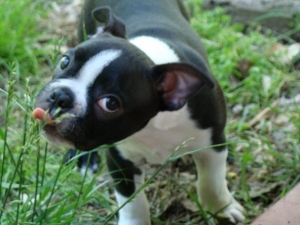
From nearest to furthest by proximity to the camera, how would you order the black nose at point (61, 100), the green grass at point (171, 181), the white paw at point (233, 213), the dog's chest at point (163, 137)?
the black nose at point (61, 100) → the green grass at point (171, 181) → the dog's chest at point (163, 137) → the white paw at point (233, 213)

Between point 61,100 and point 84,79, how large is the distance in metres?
0.13

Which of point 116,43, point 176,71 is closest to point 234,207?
point 176,71

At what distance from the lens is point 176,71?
3031 mm

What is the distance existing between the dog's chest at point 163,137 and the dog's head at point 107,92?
0.51ft

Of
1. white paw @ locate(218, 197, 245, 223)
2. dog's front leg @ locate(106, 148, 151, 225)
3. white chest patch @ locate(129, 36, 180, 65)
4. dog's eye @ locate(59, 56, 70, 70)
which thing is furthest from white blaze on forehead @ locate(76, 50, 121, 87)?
white paw @ locate(218, 197, 245, 223)

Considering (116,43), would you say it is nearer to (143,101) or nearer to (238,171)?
(143,101)

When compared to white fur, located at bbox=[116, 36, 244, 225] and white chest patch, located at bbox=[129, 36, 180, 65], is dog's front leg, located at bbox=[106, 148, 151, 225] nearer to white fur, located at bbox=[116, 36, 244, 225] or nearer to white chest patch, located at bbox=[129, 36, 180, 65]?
white fur, located at bbox=[116, 36, 244, 225]

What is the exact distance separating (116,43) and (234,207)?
1.26 meters

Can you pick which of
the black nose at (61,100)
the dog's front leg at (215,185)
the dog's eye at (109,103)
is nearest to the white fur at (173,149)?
the dog's front leg at (215,185)

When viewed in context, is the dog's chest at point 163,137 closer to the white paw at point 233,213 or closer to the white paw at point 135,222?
the white paw at point 135,222

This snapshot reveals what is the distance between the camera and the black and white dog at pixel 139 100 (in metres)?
2.81

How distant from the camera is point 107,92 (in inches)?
111

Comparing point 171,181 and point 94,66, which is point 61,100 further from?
point 171,181

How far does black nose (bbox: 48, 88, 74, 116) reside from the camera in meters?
2.75
